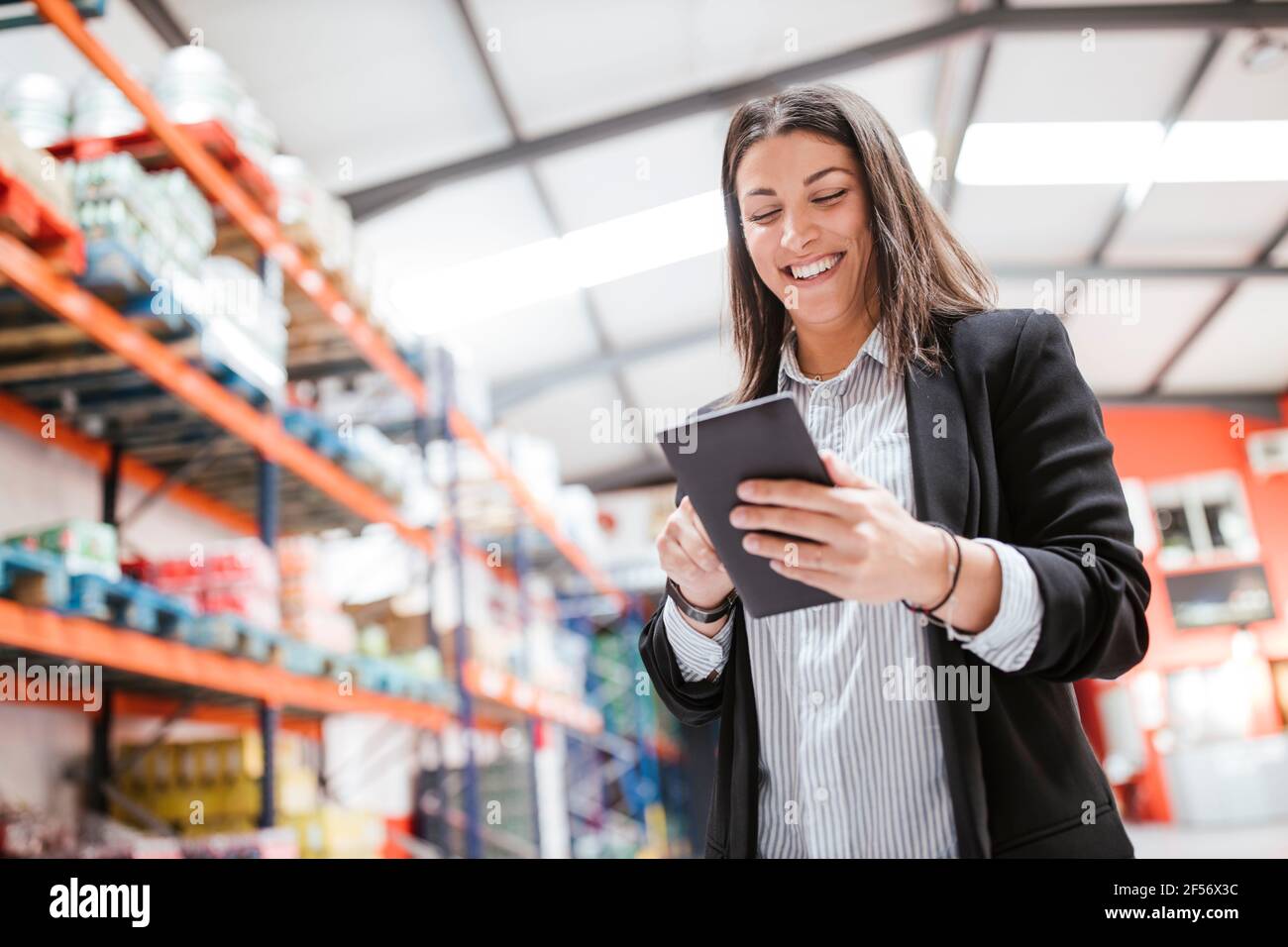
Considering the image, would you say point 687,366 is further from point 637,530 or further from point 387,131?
point 387,131

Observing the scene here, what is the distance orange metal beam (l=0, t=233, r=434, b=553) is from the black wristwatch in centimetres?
216

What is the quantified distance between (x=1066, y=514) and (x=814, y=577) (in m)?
0.25

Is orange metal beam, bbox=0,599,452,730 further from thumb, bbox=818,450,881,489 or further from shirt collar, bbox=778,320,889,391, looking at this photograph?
thumb, bbox=818,450,881,489

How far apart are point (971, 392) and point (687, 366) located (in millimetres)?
9742

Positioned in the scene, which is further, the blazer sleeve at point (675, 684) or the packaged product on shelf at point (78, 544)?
the packaged product on shelf at point (78, 544)

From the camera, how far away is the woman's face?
1200 mm

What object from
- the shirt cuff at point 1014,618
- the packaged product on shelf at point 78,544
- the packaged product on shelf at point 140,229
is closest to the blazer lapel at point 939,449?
the shirt cuff at point 1014,618

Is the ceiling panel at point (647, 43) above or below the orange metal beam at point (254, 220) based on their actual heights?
above

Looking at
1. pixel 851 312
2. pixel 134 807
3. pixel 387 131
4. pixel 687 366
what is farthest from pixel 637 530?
pixel 851 312

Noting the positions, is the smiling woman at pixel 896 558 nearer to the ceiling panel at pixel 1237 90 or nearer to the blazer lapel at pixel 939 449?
the blazer lapel at pixel 939 449

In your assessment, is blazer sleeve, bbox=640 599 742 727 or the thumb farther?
blazer sleeve, bbox=640 599 742 727

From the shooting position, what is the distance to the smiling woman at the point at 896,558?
0.91 metres

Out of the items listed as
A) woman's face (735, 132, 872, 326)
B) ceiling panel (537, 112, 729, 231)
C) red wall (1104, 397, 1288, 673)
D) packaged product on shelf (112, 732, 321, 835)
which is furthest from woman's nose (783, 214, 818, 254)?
red wall (1104, 397, 1288, 673)
